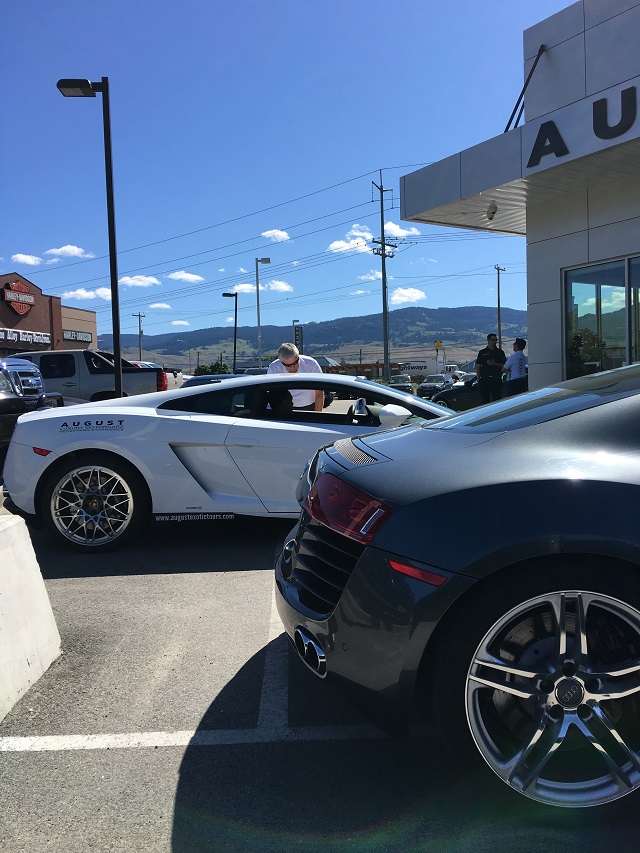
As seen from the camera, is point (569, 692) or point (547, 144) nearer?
point (569, 692)

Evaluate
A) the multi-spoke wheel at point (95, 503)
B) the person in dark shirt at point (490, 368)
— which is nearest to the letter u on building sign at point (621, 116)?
the person in dark shirt at point (490, 368)

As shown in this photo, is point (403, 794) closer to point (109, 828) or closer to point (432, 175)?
point (109, 828)

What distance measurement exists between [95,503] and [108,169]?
30.0ft

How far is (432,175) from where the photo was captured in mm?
11203

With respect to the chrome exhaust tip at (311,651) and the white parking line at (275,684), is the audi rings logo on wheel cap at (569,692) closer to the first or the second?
the chrome exhaust tip at (311,651)

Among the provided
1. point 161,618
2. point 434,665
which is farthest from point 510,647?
point 161,618

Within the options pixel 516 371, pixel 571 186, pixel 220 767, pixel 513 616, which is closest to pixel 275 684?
pixel 220 767

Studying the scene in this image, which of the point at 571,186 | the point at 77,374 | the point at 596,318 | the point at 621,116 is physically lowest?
the point at 77,374

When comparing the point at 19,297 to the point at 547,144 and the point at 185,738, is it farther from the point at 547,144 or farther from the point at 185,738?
the point at 185,738

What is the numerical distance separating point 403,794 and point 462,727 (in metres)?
0.36

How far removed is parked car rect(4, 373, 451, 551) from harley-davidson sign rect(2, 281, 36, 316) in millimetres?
41725

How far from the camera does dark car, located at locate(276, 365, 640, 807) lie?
2.00 meters

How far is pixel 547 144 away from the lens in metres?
9.16

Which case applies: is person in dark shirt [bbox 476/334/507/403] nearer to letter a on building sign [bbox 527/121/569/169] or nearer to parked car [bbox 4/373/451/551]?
letter a on building sign [bbox 527/121/569/169]
